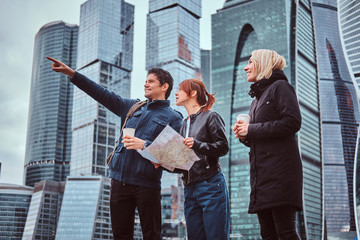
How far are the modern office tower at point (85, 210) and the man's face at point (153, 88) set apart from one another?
8912cm

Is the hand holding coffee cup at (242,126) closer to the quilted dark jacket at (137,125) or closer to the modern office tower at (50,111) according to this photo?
the quilted dark jacket at (137,125)

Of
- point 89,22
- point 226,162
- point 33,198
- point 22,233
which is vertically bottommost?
point 22,233

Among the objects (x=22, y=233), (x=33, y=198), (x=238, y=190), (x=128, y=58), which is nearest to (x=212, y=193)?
(x=238, y=190)

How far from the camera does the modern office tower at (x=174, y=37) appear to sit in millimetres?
123019

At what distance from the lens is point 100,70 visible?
119 m

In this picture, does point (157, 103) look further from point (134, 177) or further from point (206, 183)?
point (206, 183)

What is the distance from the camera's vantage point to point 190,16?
131 metres

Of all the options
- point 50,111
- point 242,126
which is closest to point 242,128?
point 242,126

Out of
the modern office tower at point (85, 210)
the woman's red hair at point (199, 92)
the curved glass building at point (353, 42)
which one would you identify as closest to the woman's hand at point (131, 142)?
the woman's red hair at point (199, 92)

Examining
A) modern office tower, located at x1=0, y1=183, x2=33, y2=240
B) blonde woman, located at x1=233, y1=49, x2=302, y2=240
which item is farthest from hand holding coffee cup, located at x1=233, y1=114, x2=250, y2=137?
modern office tower, located at x1=0, y1=183, x2=33, y2=240

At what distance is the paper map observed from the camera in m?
3.77

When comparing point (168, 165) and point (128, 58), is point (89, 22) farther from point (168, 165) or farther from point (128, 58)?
point (168, 165)

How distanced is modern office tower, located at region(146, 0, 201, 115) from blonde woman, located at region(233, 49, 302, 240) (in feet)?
380

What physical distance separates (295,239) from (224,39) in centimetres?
10903
